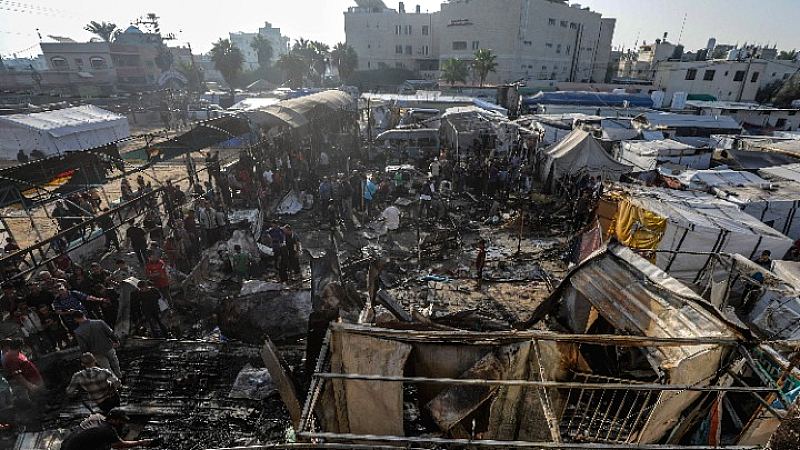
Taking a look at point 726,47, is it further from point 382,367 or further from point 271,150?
point 382,367

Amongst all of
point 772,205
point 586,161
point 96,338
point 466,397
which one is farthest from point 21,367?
point 772,205

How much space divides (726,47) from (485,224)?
356 feet

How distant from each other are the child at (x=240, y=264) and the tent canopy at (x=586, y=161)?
13127mm

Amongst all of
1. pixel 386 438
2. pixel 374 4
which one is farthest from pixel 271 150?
pixel 374 4

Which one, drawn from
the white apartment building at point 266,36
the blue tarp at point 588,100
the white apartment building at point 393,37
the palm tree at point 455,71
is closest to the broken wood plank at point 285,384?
the blue tarp at point 588,100

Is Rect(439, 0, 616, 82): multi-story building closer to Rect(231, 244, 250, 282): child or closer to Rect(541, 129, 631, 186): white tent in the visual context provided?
Rect(541, 129, 631, 186): white tent

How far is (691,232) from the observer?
945cm

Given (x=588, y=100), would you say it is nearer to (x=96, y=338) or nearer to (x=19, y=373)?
(x=96, y=338)

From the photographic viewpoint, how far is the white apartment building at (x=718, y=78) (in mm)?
41469

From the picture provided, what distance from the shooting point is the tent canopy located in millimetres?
15812

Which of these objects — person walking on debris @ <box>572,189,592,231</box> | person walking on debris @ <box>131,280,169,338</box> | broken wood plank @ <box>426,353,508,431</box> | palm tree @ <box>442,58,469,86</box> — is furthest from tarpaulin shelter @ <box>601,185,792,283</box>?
palm tree @ <box>442,58,469,86</box>

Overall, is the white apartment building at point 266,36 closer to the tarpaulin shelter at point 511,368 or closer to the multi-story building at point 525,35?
the multi-story building at point 525,35

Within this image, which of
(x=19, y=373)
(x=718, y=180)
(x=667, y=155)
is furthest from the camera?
(x=667, y=155)

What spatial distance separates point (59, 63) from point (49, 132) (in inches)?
2044
